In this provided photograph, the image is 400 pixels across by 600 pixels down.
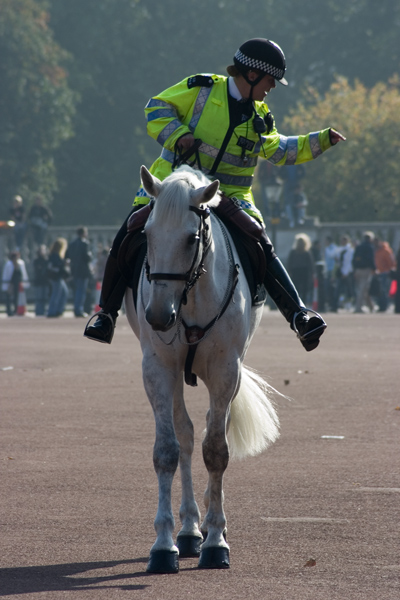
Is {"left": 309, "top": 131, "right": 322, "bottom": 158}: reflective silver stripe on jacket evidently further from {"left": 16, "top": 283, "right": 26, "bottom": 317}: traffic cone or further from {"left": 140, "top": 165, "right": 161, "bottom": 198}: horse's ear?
{"left": 16, "top": 283, "right": 26, "bottom": 317}: traffic cone

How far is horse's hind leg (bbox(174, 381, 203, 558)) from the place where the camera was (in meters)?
6.33

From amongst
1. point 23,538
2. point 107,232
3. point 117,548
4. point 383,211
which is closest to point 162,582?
point 117,548

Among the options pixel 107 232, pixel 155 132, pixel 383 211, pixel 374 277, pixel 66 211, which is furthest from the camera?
pixel 66 211

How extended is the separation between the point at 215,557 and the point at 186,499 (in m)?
0.71

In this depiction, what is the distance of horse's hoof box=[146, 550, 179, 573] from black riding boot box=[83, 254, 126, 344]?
176cm

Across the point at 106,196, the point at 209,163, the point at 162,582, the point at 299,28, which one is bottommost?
the point at 162,582

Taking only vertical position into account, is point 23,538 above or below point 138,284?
below

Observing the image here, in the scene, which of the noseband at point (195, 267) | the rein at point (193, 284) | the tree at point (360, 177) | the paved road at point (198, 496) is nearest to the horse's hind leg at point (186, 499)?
the paved road at point (198, 496)

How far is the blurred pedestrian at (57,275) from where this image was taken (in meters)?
29.5

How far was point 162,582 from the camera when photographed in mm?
5457

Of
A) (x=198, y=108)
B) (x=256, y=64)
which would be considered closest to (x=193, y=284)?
(x=198, y=108)

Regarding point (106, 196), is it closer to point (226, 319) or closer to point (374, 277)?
point (374, 277)

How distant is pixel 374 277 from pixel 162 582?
27474 millimetres

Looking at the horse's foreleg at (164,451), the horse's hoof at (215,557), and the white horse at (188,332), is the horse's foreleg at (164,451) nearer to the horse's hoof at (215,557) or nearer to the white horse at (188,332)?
the white horse at (188,332)
